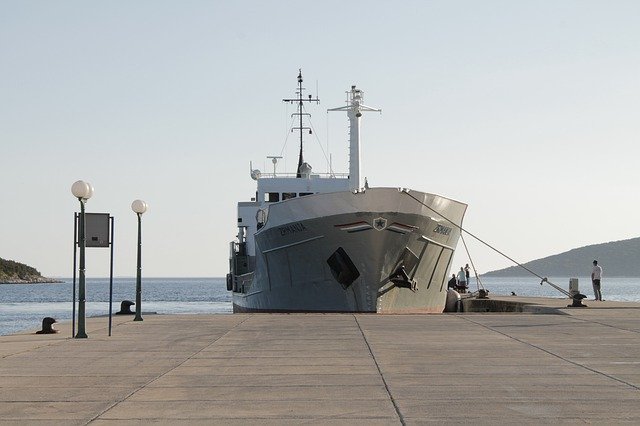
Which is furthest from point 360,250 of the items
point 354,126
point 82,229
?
point 82,229

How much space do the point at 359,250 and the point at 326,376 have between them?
16953 mm

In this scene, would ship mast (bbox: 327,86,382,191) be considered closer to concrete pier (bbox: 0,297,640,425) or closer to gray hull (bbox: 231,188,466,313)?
gray hull (bbox: 231,188,466,313)

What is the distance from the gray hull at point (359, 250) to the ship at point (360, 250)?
28 mm

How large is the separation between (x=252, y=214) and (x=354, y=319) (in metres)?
22.1

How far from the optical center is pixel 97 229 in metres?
16.0

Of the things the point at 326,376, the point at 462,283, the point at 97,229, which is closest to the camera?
the point at 326,376

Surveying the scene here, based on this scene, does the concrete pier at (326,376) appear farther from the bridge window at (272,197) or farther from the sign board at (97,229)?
the bridge window at (272,197)

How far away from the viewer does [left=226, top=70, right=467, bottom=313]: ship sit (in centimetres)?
2734

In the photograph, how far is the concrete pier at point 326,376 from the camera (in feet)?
26.0

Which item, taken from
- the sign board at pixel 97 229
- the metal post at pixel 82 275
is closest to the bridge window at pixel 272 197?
the sign board at pixel 97 229

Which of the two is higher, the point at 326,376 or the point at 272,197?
the point at 272,197

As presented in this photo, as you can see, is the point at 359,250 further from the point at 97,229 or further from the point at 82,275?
the point at 82,275

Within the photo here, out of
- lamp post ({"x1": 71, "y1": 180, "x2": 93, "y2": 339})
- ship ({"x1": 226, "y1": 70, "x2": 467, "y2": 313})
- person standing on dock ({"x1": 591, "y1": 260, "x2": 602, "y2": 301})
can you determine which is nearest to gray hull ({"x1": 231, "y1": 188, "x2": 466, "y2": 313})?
ship ({"x1": 226, "y1": 70, "x2": 467, "y2": 313})

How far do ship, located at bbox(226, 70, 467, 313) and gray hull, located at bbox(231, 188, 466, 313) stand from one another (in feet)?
0.09
